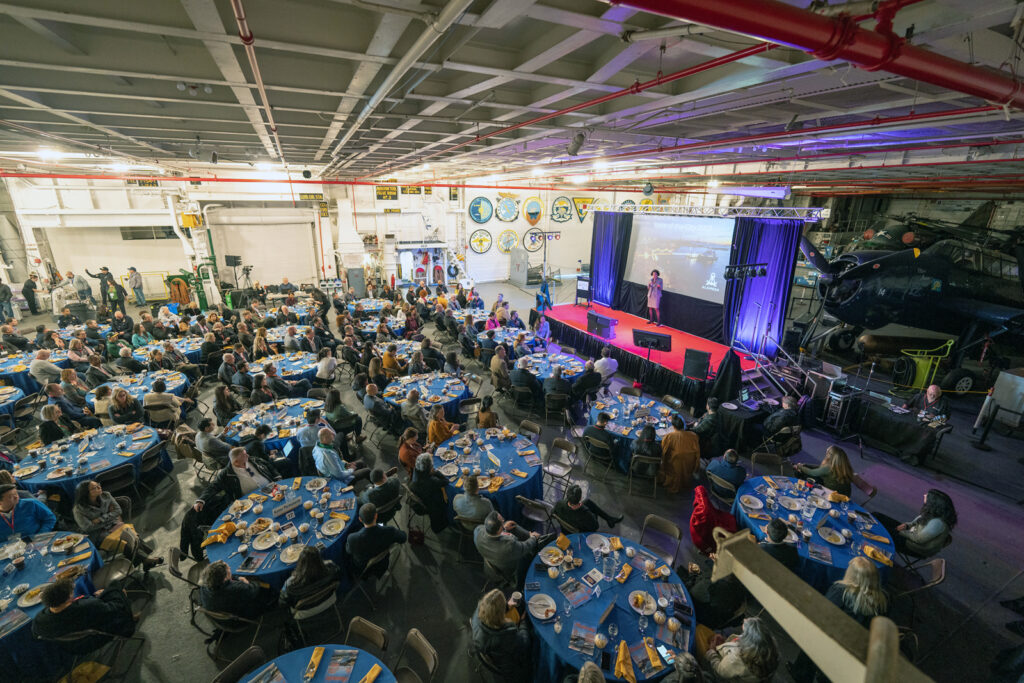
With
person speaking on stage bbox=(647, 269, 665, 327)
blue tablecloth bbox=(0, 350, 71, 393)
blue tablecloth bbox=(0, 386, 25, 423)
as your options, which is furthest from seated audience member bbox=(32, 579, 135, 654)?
person speaking on stage bbox=(647, 269, 665, 327)

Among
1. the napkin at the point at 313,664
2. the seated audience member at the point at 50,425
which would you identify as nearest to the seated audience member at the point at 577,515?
the napkin at the point at 313,664

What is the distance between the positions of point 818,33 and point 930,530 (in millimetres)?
5475

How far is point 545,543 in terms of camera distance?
15.7ft

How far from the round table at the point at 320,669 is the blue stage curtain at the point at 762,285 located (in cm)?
1100

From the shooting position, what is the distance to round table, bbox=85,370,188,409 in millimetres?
8031

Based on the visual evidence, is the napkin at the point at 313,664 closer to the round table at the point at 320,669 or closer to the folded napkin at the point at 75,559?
the round table at the point at 320,669

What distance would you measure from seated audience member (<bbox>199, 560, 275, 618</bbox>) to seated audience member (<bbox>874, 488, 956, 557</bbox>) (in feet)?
23.2

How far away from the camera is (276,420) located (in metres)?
6.99

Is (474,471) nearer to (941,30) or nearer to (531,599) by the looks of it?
(531,599)

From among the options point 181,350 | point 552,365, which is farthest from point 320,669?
point 181,350

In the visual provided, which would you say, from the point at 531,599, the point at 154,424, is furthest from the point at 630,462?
the point at 154,424

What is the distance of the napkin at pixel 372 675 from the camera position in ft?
11.0

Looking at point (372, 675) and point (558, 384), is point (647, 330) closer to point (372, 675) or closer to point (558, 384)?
point (558, 384)

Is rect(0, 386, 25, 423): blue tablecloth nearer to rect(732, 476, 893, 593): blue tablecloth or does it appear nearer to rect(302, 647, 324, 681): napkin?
rect(302, 647, 324, 681): napkin
